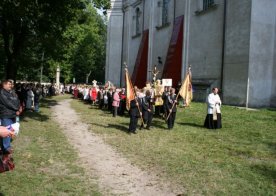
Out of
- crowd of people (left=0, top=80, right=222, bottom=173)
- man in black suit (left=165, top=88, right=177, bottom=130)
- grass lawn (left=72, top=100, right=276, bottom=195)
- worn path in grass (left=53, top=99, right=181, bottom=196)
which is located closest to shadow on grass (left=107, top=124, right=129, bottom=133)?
grass lawn (left=72, top=100, right=276, bottom=195)

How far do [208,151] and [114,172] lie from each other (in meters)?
3.54

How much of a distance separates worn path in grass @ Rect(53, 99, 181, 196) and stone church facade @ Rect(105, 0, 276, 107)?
12201 millimetres

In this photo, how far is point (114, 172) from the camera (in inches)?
358

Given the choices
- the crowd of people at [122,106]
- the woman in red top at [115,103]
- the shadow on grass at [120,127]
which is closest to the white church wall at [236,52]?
the crowd of people at [122,106]

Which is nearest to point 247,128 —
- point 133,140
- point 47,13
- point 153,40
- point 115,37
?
point 133,140

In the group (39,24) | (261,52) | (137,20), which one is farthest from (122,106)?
(137,20)

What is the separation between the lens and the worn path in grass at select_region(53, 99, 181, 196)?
7.73 metres

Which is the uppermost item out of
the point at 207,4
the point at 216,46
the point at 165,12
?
the point at 165,12

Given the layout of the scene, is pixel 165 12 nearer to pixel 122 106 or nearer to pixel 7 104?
pixel 122 106

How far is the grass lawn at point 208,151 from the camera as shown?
8.27m

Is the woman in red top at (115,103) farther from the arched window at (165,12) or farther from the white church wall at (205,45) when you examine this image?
the arched window at (165,12)

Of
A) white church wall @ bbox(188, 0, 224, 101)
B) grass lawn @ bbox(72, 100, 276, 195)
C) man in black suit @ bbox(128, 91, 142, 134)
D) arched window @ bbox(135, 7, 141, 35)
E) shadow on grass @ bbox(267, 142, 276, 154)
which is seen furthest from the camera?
arched window @ bbox(135, 7, 141, 35)

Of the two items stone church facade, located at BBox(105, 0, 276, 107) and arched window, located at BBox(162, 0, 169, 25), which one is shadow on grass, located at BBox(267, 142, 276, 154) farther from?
→ arched window, located at BBox(162, 0, 169, 25)

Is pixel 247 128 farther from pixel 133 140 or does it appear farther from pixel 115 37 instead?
pixel 115 37
